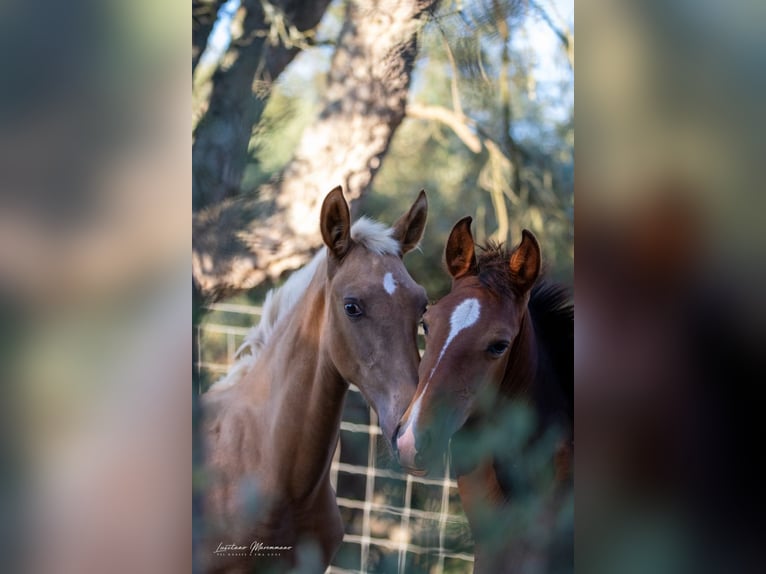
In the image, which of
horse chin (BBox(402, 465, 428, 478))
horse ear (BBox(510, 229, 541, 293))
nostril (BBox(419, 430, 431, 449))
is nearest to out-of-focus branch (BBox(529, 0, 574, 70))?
horse ear (BBox(510, 229, 541, 293))

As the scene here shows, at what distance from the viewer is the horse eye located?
220 cm

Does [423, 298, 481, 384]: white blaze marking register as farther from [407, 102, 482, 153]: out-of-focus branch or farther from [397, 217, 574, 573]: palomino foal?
[407, 102, 482, 153]: out-of-focus branch

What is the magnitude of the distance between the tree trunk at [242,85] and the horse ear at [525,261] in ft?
3.11

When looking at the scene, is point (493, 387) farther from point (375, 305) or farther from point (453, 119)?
point (453, 119)

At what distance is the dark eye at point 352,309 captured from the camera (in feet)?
7.20

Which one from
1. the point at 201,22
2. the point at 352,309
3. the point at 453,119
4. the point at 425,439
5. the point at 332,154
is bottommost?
the point at 425,439

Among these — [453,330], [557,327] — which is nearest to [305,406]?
[453,330]

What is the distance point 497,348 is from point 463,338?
0.40 feet

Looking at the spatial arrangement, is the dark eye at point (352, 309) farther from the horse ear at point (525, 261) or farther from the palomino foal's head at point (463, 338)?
the horse ear at point (525, 261)

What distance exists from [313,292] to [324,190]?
0.34 meters

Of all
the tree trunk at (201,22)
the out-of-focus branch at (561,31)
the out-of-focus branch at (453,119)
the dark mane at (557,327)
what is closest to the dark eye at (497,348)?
the dark mane at (557,327)

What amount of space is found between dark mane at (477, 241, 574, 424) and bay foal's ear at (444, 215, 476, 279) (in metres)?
0.03

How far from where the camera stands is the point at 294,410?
7.51 ft
